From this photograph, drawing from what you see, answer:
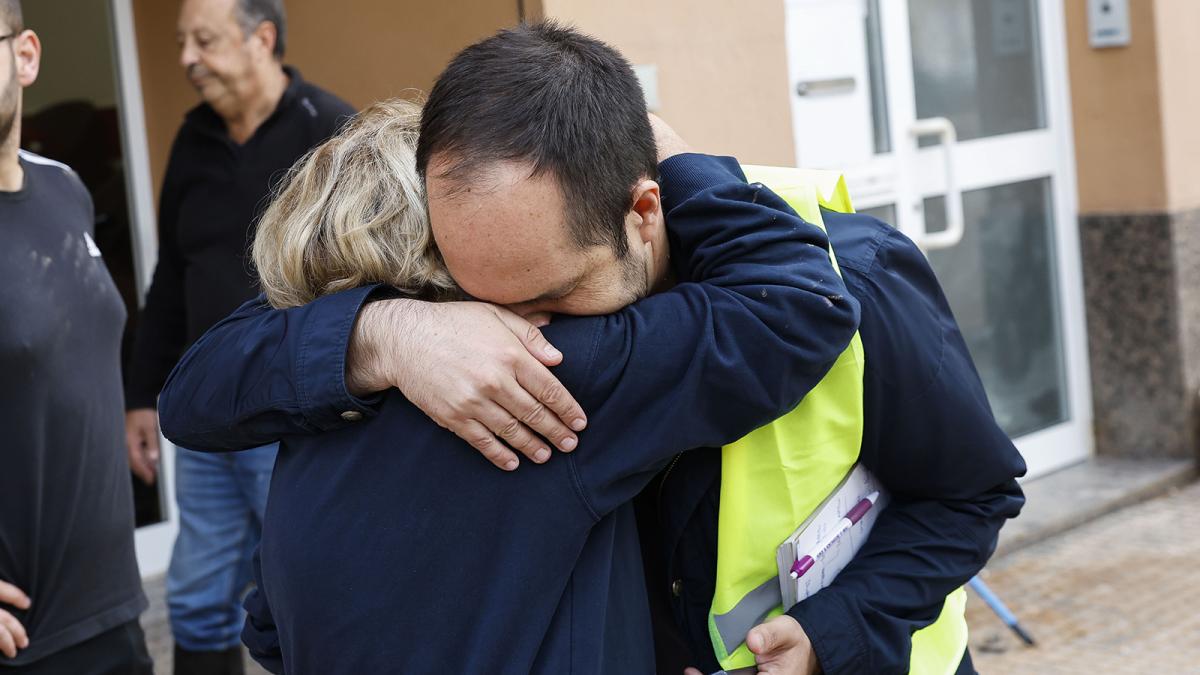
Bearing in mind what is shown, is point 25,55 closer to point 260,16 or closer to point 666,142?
point 260,16

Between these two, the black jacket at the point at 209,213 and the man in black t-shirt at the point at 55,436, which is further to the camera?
the black jacket at the point at 209,213

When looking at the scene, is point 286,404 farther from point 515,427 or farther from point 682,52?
point 682,52

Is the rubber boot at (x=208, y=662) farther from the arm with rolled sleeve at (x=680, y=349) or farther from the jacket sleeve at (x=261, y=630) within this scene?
the arm with rolled sleeve at (x=680, y=349)

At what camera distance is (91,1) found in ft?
16.9

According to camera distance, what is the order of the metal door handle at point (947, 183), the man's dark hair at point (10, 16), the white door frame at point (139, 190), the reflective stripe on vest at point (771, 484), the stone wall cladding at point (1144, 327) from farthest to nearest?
the stone wall cladding at point (1144, 327)
the metal door handle at point (947, 183)
the white door frame at point (139, 190)
the man's dark hair at point (10, 16)
the reflective stripe on vest at point (771, 484)

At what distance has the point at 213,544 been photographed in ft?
13.3

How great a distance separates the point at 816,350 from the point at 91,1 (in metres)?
4.27

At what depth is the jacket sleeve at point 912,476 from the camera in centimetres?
173

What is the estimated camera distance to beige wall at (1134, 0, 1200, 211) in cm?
619

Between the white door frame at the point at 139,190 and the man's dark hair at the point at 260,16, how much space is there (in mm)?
1266

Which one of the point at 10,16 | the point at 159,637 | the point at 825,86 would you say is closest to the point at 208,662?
the point at 159,637

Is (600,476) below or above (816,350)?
below

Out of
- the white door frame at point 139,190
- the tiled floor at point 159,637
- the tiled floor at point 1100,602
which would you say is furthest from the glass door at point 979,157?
the tiled floor at point 159,637

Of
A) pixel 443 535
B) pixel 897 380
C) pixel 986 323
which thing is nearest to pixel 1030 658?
pixel 986 323
